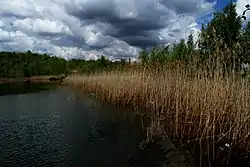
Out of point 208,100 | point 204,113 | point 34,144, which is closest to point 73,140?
point 34,144

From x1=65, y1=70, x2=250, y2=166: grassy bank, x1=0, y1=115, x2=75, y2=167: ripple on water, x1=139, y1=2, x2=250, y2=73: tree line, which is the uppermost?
x1=139, y1=2, x2=250, y2=73: tree line

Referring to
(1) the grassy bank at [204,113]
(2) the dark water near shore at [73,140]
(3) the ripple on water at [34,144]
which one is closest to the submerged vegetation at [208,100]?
(1) the grassy bank at [204,113]

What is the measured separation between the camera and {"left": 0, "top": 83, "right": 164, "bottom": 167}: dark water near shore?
5602 mm

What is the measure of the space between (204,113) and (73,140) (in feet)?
12.4

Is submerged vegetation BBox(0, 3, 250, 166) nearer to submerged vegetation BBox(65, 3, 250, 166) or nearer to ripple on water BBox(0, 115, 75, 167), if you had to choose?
submerged vegetation BBox(65, 3, 250, 166)

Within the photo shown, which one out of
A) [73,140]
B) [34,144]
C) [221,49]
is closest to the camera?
[221,49]

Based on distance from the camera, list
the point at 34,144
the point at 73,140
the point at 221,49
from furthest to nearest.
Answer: the point at 73,140 → the point at 34,144 → the point at 221,49

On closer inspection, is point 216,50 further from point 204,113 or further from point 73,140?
point 73,140

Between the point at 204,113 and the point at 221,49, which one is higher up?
the point at 221,49

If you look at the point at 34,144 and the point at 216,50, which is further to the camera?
the point at 34,144

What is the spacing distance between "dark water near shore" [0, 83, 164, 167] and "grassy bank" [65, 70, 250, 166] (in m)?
0.98

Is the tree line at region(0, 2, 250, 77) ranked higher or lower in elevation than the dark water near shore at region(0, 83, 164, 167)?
higher

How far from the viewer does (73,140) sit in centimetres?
721

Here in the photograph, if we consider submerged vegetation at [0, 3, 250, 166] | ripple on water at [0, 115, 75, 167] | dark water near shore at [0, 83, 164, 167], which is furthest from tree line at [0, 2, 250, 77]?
ripple on water at [0, 115, 75, 167]
